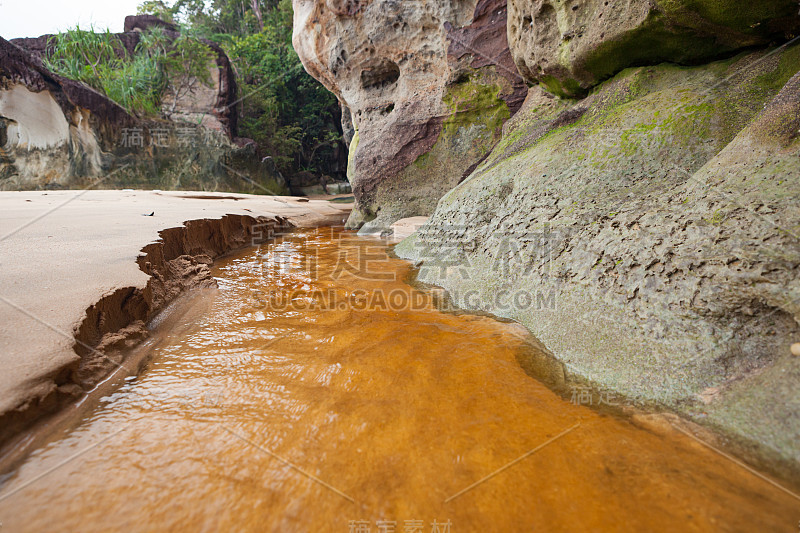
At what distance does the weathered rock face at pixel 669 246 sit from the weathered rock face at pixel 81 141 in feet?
32.0

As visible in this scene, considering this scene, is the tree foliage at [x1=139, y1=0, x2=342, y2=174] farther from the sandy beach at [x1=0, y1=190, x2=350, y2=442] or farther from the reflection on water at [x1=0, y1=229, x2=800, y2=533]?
the reflection on water at [x1=0, y1=229, x2=800, y2=533]

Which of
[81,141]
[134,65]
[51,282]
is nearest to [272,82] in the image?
[134,65]

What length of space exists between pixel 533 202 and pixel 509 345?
44.9 inches

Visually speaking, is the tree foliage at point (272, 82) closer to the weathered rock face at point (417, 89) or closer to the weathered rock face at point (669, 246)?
the weathered rock face at point (417, 89)

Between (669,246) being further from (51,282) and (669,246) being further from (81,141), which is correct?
(81,141)

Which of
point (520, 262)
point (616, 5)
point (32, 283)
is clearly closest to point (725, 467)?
point (520, 262)

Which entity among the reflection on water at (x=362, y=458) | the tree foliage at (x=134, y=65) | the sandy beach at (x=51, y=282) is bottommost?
the reflection on water at (x=362, y=458)

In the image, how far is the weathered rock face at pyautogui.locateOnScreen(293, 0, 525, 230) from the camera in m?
4.56

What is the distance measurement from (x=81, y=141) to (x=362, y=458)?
1133 cm

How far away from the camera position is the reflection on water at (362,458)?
28.3 inches

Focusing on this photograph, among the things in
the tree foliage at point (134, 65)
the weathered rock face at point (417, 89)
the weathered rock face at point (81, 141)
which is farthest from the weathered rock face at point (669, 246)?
the tree foliage at point (134, 65)

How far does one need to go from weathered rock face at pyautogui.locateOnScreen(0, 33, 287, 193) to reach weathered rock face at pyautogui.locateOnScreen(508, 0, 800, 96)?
952 centimetres

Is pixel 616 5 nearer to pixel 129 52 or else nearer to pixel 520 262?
pixel 520 262

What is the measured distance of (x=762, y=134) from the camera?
139 centimetres
